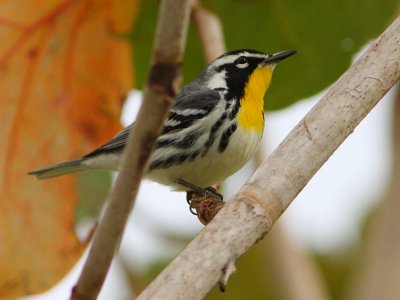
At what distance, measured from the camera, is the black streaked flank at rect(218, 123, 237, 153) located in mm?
2934

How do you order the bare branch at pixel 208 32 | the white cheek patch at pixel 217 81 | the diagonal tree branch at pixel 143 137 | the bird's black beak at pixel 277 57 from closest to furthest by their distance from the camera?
the diagonal tree branch at pixel 143 137 < the bare branch at pixel 208 32 < the bird's black beak at pixel 277 57 < the white cheek patch at pixel 217 81

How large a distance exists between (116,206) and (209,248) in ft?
0.60

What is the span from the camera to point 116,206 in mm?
1210

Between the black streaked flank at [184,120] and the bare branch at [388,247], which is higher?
the bare branch at [388,247]

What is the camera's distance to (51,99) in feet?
8.77

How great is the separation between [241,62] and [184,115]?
0.39 metres

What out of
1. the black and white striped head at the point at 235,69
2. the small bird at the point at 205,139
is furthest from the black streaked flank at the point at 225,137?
the black and white striped head at the point at 235,69

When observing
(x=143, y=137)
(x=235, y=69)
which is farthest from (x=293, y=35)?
(x=143, y=137)

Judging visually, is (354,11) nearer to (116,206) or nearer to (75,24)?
(75,24)

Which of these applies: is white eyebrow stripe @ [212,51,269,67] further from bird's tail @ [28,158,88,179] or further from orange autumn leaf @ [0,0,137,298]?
bird's tail @ [28,158,88,179]

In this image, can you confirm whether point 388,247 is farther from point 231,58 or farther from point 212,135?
point 231,58

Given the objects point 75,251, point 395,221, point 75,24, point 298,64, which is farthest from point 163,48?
point 298,64

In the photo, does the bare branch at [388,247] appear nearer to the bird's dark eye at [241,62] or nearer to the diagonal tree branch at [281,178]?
the diagonal tree branch at [281,178]

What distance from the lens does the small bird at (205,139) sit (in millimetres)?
2936
